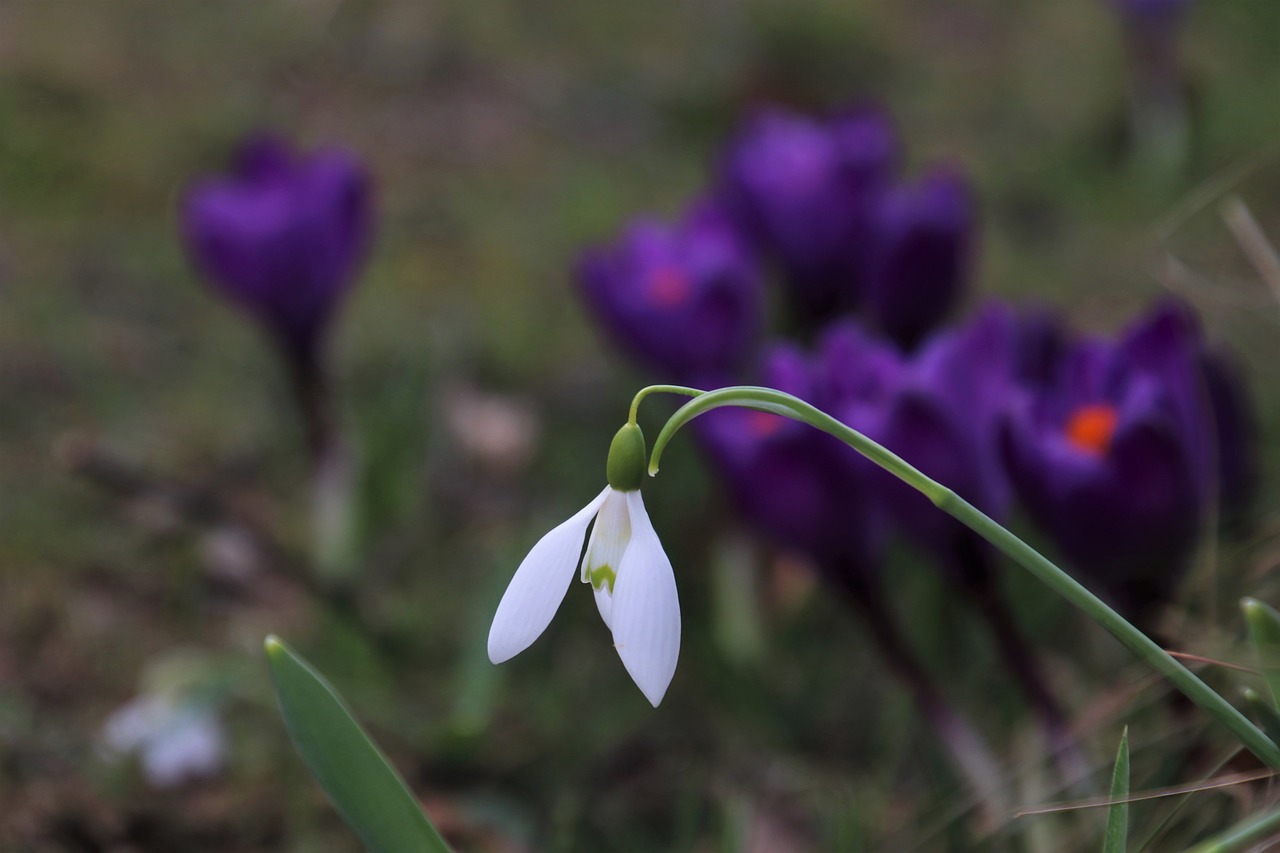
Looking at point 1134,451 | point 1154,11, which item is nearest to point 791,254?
point 1134,451

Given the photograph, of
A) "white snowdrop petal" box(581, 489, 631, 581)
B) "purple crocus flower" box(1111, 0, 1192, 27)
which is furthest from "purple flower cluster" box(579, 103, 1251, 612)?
"purple crocus flower" box(1111, 0, 1192, 27)

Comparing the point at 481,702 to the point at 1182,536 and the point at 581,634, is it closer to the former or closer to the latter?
the point at 581,634

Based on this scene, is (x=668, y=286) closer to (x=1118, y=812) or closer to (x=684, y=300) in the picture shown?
(x=684, y=300)

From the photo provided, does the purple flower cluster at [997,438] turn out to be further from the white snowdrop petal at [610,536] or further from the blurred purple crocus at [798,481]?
the white snowdrop petal at [610,536]

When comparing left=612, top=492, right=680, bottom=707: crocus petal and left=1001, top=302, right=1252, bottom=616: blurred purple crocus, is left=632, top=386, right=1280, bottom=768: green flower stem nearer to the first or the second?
left=612, top=492, right=680, bottom=707: crocus petal

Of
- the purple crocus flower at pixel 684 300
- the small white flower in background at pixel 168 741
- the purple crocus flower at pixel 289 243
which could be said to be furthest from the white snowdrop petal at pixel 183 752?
the purple crocus flower at pixel 684 300

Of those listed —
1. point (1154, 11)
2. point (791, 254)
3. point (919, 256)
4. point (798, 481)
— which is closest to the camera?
point (798, 481)
